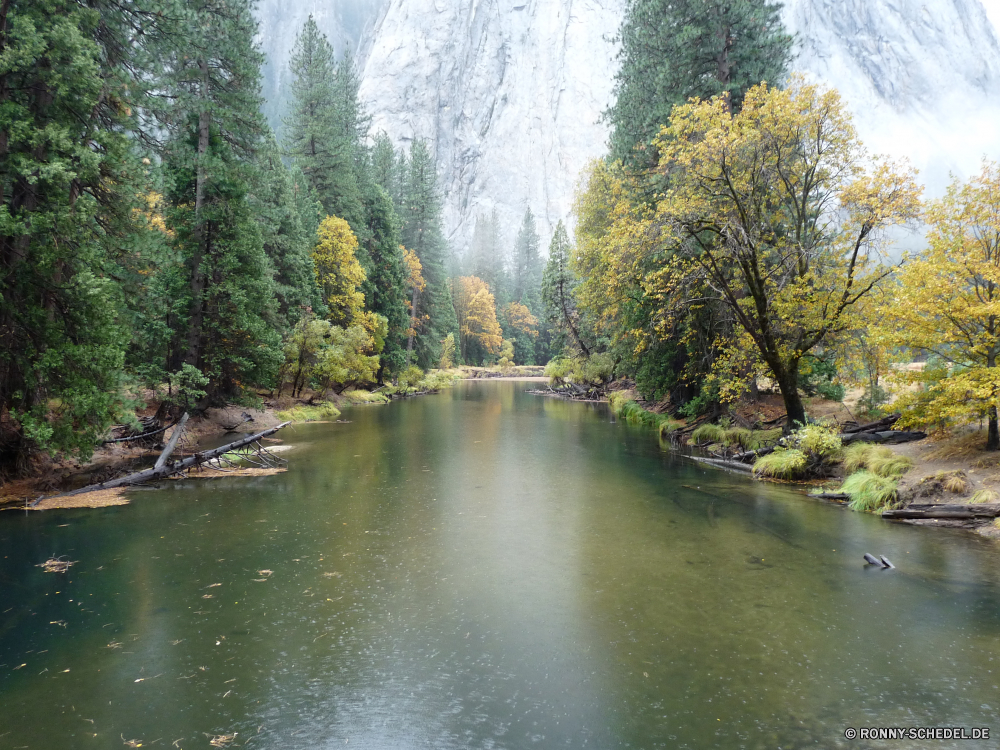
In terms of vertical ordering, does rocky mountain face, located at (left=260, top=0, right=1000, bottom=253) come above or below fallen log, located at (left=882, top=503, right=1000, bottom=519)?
above

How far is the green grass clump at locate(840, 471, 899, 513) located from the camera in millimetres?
10961

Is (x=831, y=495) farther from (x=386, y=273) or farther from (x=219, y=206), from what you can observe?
(x=386, y=273)

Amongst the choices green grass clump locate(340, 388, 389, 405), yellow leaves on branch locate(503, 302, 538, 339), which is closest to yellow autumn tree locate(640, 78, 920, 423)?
green grass clump locate(340, 388, 389, 405)

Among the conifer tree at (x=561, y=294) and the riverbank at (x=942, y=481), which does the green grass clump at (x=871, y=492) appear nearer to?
the riverbank at (x=942, y=481)

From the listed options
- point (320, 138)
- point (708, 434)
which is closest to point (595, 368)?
point (708, 434)

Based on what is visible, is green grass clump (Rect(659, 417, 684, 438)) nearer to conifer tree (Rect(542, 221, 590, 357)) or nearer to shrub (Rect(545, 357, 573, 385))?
conifer tree (Rect(542, 221, 590, 357))

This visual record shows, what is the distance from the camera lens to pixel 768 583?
7.48 metres

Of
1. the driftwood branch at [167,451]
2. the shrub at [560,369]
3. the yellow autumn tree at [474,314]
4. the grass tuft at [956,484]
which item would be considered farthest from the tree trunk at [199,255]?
the yellow autumn tree at [474,314]

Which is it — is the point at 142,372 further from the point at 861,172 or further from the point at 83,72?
the point at 861,172

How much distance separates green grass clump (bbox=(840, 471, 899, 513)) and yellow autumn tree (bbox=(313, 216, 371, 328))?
28.8 meters

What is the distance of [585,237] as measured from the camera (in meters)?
26.3

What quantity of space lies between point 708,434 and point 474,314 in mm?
59525

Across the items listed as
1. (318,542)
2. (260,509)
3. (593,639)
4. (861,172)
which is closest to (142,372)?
(260,509)

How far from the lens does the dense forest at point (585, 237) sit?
1022 cm
